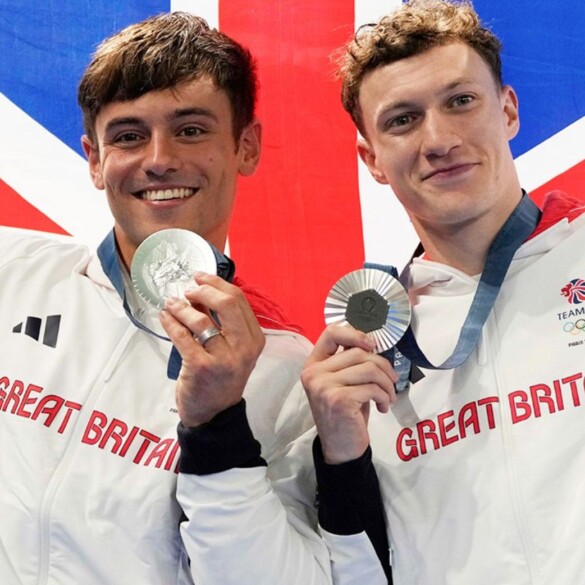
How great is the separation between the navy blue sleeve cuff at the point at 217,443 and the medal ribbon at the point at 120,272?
9.0 inches

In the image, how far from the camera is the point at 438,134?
2.43 meters

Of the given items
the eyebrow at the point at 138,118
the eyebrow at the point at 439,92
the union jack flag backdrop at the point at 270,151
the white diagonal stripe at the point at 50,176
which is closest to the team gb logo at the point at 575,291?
the eyebrow at the point at 439,92

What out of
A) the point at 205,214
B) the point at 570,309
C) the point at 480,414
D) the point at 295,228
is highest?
the point at 295,228

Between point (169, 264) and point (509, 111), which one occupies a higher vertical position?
point (509, 111)

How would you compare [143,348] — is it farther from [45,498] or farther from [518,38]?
[518,38]

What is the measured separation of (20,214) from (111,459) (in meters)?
1.20

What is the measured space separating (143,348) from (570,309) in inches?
39.5

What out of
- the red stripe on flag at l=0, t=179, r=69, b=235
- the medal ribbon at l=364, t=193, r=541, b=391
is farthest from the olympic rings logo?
the red stripe on flag at l=0, t=179, r=69, b=235

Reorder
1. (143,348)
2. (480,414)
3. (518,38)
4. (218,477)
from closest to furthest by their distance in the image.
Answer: (218,477) < (480,414) < (143,348) < (518,38)

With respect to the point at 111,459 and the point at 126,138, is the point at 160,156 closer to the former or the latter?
the point at 126,138

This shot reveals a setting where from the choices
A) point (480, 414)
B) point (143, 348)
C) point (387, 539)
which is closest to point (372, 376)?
point (480, 414)

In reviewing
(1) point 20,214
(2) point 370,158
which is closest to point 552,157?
(2) point 370,158

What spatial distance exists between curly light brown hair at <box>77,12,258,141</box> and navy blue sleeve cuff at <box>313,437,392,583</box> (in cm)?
97

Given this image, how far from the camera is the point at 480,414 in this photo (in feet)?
7.48
